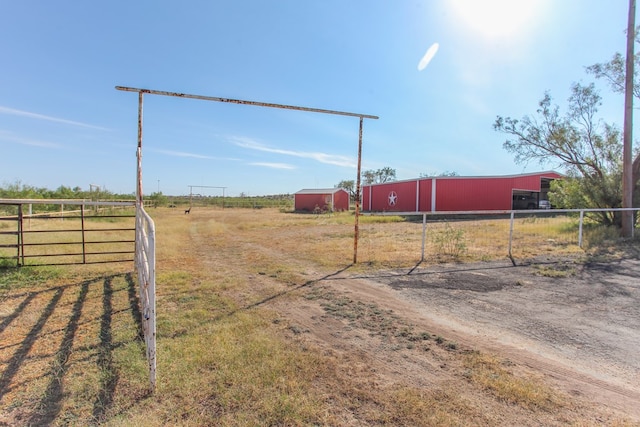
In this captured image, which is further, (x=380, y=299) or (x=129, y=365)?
(x=380, y=299)

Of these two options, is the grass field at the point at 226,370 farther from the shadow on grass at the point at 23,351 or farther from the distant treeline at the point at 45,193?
the distant treeline at the point at 45,193

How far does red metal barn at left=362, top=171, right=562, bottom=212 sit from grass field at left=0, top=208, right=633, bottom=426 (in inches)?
754

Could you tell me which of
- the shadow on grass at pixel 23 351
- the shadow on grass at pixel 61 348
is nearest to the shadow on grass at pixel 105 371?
the shadow on grass at pixel 61 348

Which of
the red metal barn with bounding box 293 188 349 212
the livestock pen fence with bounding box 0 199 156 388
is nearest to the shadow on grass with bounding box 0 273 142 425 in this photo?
the livestock pen fence with bounding box 0 199 156 388

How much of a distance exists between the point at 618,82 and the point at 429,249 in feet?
34.1

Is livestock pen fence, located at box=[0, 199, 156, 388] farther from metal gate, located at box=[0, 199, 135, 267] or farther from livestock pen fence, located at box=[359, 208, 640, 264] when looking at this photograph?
livestock pen fence, located at box=[359, 208, 640, 264]

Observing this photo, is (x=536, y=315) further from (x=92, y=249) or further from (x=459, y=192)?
(x=459, y=192)

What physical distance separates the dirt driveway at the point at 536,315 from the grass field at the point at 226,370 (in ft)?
0.79

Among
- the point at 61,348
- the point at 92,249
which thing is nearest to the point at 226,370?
the point at 61,348

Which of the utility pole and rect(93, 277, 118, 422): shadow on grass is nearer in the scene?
rect(93, 277, 118, 422): shadow on grass

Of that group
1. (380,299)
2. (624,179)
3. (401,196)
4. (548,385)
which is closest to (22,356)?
(380,299)

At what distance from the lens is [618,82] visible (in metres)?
11.7

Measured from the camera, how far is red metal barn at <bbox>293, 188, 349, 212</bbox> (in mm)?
33656

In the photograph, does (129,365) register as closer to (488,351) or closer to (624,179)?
(488,351)
